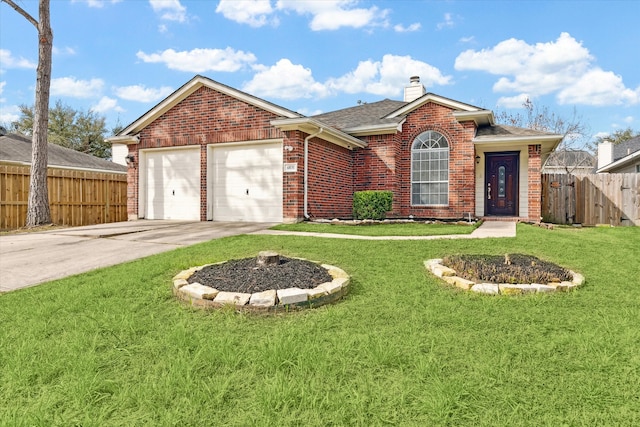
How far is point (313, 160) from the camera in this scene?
10.9 m

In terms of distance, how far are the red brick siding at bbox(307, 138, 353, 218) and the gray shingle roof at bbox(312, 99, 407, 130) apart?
4.00ft

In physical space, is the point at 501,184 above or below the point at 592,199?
above

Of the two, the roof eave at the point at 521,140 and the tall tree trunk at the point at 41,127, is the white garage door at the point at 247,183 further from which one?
the roof eave at the point at 521,140

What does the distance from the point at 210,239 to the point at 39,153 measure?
25.1 ft

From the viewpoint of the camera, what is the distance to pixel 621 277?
4590 millimetres

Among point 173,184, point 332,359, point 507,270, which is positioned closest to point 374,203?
point 173,184

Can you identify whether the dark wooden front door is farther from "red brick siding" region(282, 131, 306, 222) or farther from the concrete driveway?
the concrete driveway

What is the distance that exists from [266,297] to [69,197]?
12.4 m

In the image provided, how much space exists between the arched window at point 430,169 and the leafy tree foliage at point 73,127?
31494 mm

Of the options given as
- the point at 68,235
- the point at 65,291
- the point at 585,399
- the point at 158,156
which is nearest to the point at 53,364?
the point at 65,291

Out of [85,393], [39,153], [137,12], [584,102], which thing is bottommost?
[85,393]

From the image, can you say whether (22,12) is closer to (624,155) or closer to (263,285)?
(263,285)

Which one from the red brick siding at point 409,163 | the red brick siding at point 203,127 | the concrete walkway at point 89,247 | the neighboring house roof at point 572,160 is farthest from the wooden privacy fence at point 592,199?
the neighboring house roof at point 572,160

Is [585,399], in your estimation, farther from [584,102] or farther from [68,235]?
[584,102]
